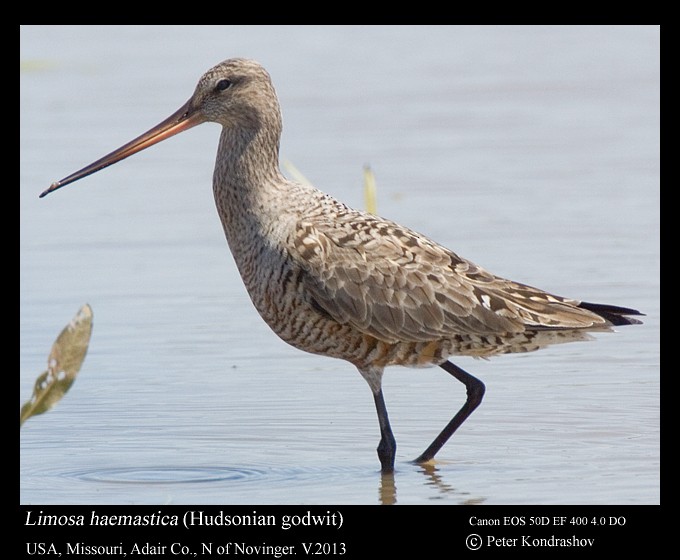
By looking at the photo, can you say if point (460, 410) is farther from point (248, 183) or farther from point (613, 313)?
point (248, 183)

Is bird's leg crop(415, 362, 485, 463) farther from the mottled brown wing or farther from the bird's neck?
the bird's neck

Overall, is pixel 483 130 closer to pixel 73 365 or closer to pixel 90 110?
pixel 90 110

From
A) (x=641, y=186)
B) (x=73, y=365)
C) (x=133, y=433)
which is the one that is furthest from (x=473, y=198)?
(x=73, y=365)

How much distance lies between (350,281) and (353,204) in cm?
511

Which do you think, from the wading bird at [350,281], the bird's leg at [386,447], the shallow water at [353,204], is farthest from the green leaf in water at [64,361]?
the bird's leg at [386,447]

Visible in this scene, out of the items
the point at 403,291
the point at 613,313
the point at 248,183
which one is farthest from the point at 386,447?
the point at 248,183

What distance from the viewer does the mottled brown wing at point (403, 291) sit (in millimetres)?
8484

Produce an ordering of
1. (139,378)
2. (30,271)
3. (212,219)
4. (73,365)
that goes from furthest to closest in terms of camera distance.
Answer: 1. (212,219)
2. (30,271)
3. (139,378)
4. (73,365)

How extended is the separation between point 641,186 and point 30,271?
216 inches

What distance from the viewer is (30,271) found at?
12.5 meters

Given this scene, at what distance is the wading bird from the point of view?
8484mm

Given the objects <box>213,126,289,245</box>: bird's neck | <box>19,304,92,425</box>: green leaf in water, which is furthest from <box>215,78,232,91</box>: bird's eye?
<box>19,304,92,425</box>: green leaf in water

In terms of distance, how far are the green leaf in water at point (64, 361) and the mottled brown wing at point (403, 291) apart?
2159 millimetres

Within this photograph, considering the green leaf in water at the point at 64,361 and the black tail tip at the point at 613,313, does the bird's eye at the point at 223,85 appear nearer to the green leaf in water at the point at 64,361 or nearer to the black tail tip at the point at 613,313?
the black tail tip at the point at 613,313
